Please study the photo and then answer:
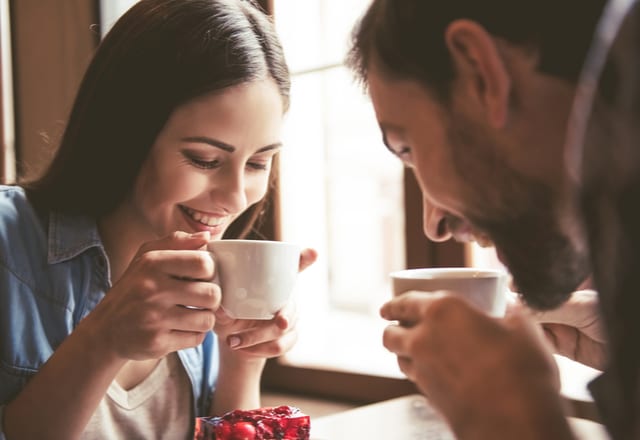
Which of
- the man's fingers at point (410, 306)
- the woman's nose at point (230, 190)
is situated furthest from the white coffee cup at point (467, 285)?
the woman's nose at point (230, 190)

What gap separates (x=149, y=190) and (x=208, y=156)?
142mm

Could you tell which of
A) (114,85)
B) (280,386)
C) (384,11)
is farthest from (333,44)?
(384,11)

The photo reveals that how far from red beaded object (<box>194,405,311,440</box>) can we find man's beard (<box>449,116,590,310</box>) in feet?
1.23

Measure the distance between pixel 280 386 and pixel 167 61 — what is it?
1.05 metres

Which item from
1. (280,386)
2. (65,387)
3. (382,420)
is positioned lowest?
(280,386)

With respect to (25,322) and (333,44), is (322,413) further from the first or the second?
(333,44)

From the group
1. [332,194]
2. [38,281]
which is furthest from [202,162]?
[332,194]

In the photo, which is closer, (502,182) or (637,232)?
(637,232)

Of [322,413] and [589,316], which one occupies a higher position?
[589,316]

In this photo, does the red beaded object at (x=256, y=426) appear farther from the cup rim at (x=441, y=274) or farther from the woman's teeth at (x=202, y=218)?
the woman's teeth at (x=202, y=218)

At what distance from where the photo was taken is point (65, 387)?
92 centimetres

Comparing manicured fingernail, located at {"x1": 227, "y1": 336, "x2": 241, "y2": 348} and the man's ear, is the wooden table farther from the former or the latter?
the man's ear

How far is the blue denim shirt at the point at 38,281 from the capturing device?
1.10 meters

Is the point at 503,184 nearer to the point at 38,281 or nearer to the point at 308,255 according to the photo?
the point at 308,255
